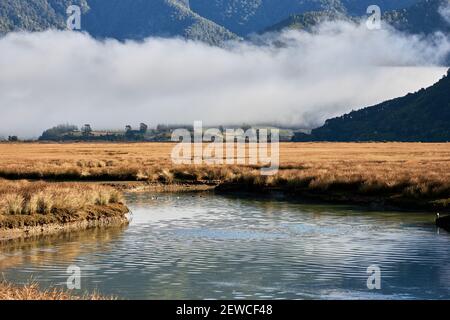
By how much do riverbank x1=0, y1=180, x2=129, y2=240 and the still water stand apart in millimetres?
1467

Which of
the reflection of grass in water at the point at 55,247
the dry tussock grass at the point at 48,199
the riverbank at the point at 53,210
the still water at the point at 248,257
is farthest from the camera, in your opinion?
the dry tussock grass at the point at 48,199

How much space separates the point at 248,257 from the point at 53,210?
15.6m

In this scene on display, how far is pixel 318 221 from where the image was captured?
51594 mm

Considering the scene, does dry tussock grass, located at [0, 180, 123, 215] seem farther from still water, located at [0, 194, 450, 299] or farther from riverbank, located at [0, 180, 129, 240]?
still water, located at [0, 194, 450, 299]

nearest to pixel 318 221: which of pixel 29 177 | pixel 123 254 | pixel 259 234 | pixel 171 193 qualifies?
pixel 259 234

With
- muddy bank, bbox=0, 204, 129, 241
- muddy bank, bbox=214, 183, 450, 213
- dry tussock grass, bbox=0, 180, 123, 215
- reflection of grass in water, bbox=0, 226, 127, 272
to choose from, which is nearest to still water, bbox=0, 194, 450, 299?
reflection of grass in water, bbox=0, 226, 127, 272

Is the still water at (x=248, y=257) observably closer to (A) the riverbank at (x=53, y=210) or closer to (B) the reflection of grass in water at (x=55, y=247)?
(B) the reflection of grass in water at (x=55, y=247)

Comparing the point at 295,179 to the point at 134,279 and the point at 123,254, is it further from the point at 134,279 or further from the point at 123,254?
the point at 134,279

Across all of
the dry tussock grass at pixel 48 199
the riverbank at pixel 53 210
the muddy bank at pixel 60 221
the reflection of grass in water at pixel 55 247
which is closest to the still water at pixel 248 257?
the reflection of grass in water at pixel 55 247

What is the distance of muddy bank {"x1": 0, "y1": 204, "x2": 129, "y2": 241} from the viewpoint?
42.8 metres

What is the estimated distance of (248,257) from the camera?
120ft

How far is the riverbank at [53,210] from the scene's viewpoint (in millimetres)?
43500
